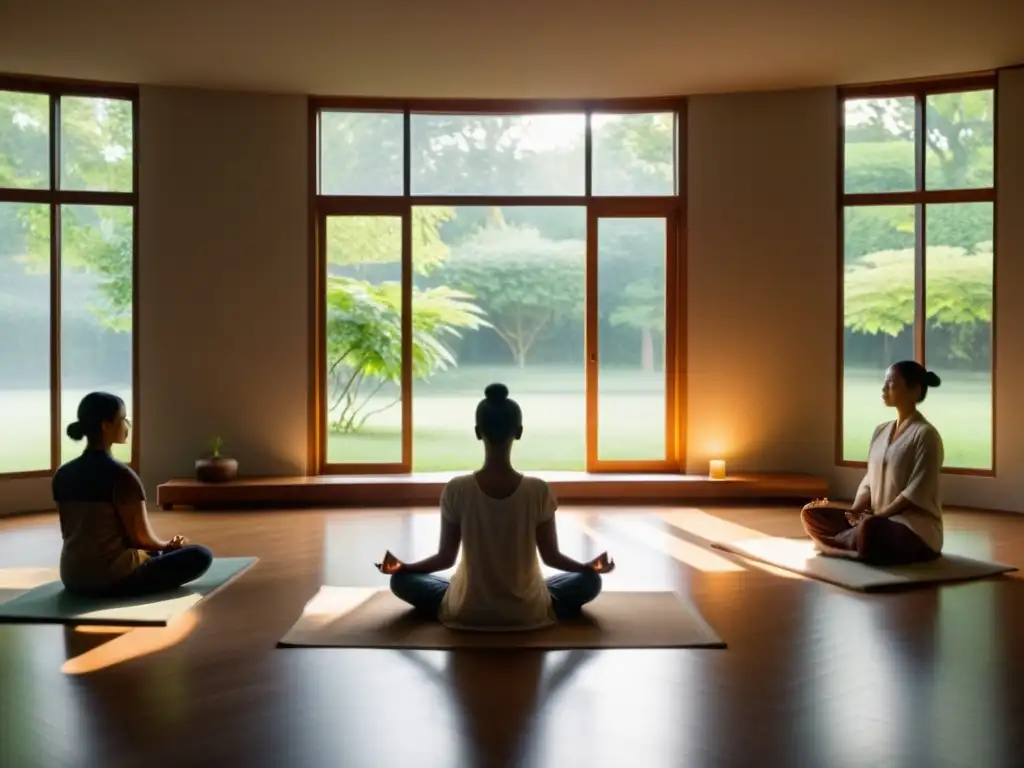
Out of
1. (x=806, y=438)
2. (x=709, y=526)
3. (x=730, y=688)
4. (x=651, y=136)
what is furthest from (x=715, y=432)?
(x=730, y=688)

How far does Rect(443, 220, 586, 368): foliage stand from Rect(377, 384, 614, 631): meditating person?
4.24 metres

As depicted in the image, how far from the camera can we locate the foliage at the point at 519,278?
8.00 metres

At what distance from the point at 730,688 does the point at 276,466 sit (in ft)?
15.8

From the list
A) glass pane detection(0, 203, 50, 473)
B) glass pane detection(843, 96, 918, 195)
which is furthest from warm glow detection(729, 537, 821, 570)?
glass pane detection(0, 203, 50, 473)

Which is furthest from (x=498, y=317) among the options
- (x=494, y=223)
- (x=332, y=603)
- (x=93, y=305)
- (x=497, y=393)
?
(x=497, y=393)

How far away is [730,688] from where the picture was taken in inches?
132

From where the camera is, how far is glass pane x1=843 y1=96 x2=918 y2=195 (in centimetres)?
735

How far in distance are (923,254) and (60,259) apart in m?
5.74

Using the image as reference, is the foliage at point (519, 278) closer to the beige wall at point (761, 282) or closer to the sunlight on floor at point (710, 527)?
the beige wall at point (761, 282)

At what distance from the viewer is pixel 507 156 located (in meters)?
Answer: 7.83

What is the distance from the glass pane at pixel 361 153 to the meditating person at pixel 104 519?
367 centimetres

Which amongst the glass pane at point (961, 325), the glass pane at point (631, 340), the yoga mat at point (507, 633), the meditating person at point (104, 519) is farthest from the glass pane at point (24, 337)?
the glass pane at point (961, 325)

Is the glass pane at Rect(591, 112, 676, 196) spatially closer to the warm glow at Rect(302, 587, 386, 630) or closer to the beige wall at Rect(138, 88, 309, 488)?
the beige wall at Rect(138, 88, 309, 488)

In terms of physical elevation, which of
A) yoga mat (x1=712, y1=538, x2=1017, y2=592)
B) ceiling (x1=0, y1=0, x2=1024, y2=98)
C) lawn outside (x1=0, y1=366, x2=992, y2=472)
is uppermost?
ceiling (x1=0, y1=0, x2=1024, y2=98)
